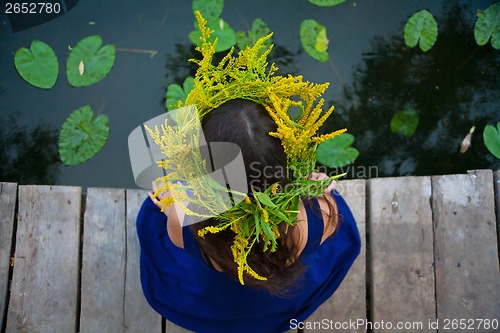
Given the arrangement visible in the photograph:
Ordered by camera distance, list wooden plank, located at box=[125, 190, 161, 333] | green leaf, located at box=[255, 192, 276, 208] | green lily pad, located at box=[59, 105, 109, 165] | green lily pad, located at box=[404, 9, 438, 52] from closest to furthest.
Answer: green leaf, located at box=[255, 192, 276, 208], wooden plank, located at box=[125, 190, 161, 333], green lily pad, located at box=[59, 105, 109, 165], green lily pad, located at box=[404, 9, 438, 52]

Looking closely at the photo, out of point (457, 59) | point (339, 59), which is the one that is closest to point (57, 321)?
point (339, 59)

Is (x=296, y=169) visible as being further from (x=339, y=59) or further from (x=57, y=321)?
(x=339, y=59)

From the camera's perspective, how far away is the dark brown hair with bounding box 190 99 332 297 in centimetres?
97

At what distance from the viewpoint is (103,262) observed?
1683mm

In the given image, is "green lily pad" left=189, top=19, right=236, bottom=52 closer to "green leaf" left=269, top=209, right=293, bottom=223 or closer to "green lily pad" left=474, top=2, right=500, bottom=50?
"green lily pad" left=474, top=2, right=500, bottom=50

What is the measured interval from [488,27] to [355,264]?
1.45m

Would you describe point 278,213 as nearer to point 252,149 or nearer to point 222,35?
point 252,149

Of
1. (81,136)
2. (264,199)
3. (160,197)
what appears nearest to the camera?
(264,199)

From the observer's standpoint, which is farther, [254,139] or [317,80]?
[317,80]

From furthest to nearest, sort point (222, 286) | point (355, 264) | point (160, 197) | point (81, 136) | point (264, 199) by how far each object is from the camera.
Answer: point (81, 136), point (355, 264), point (160, 197), point (222, 286), point (264, 199)

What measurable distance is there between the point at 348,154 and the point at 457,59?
2.44ft

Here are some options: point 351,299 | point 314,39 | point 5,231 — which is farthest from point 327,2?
point 5,231

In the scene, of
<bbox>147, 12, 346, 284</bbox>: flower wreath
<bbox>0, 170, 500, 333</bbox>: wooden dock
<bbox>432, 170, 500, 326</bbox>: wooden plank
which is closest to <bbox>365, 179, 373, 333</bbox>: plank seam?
<bbox>0, 170, 500, 333</bbox>: wooden dock

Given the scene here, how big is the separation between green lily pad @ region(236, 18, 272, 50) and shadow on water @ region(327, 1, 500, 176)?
1.63ft
